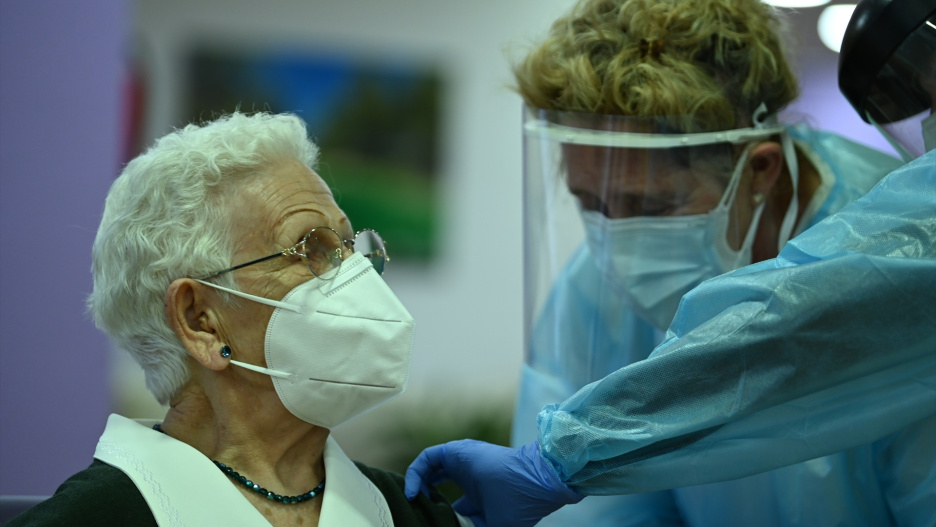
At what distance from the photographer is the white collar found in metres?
1.17

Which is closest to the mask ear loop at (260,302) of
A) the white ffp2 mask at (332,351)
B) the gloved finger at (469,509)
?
the white ffp2 mask at (332,351)

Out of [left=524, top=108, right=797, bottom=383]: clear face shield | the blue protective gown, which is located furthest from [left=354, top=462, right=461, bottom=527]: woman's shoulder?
[left=524, top=108, right=797, bottom=383]: clear face shield

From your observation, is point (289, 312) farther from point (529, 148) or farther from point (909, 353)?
point (909, 353)

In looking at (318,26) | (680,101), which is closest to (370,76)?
(318,26)

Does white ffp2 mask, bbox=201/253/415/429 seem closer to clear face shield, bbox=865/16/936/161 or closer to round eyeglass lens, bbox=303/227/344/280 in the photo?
round eyeglass lens, bbox=303/227/344/280

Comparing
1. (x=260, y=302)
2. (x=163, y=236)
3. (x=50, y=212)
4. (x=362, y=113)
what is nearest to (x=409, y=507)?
(x=260, y=302)

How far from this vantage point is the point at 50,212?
199 cm

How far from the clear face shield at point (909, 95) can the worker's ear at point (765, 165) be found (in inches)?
8.4

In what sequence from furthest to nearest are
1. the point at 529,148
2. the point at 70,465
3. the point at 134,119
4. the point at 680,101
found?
1. the point at 134,119
2. the point at 70,465
3. the point at 529,148
4. the point at 680,101

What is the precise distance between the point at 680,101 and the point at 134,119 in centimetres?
301

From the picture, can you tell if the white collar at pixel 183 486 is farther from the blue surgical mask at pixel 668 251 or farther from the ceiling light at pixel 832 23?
the ceiling light at pixel 832 23

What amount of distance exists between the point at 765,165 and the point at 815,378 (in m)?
0.68

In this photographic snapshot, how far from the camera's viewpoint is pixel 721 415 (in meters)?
1.04

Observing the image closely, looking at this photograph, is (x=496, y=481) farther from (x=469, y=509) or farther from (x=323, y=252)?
(x=323, y=252)
